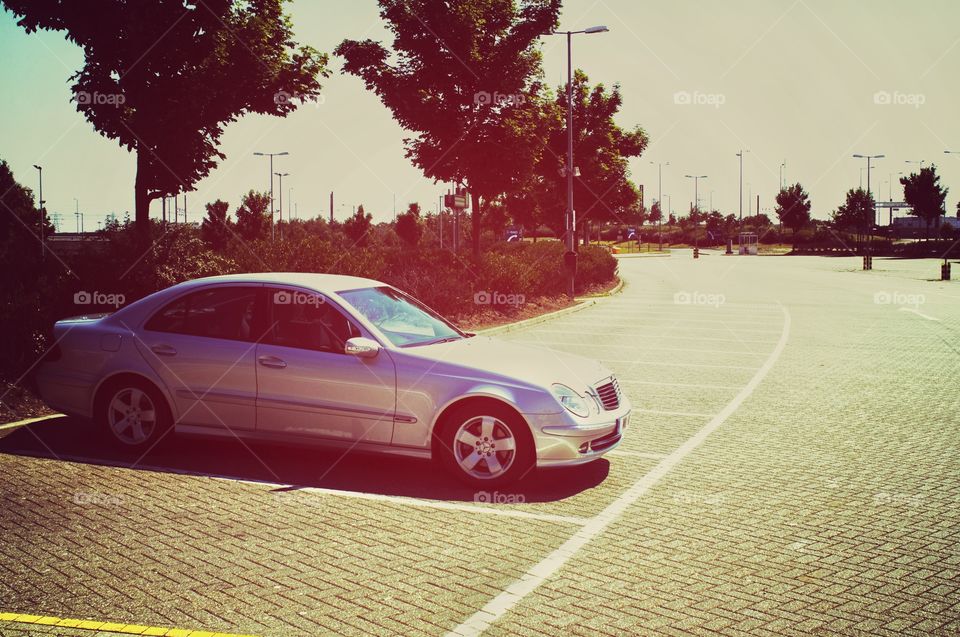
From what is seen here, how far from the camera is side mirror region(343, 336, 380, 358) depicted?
6.18 metres

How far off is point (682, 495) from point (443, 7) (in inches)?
760

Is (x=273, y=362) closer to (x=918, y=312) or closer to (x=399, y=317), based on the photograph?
(x=399, y=317)

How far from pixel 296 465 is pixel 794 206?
104056mm

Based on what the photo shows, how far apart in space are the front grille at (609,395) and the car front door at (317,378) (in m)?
1.57

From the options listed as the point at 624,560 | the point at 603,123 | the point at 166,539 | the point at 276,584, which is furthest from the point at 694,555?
the point at 603,123

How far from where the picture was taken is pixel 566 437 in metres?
5.97

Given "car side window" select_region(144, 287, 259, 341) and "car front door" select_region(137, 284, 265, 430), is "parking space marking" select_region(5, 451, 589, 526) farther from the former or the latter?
"car side window" select_region(144, 287, 259, 341)

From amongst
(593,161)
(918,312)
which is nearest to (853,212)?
(593,161)

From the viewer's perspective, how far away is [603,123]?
4341 centimetres

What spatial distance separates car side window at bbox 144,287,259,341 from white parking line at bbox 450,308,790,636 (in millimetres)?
3121

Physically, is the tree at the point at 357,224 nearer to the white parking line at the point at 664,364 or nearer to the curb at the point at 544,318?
the curb at the point at 544,318

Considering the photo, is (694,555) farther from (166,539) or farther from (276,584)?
(166,539)

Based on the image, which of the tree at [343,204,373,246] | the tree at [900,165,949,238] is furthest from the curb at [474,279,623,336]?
the tree at [900,165,949,238]

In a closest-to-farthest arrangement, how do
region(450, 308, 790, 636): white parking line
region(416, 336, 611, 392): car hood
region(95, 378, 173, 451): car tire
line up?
region(450, 308, 790, 636): white parking line → region(416, 336, 611, 392): car hood → region(95, 378, 173, 451): car tire
